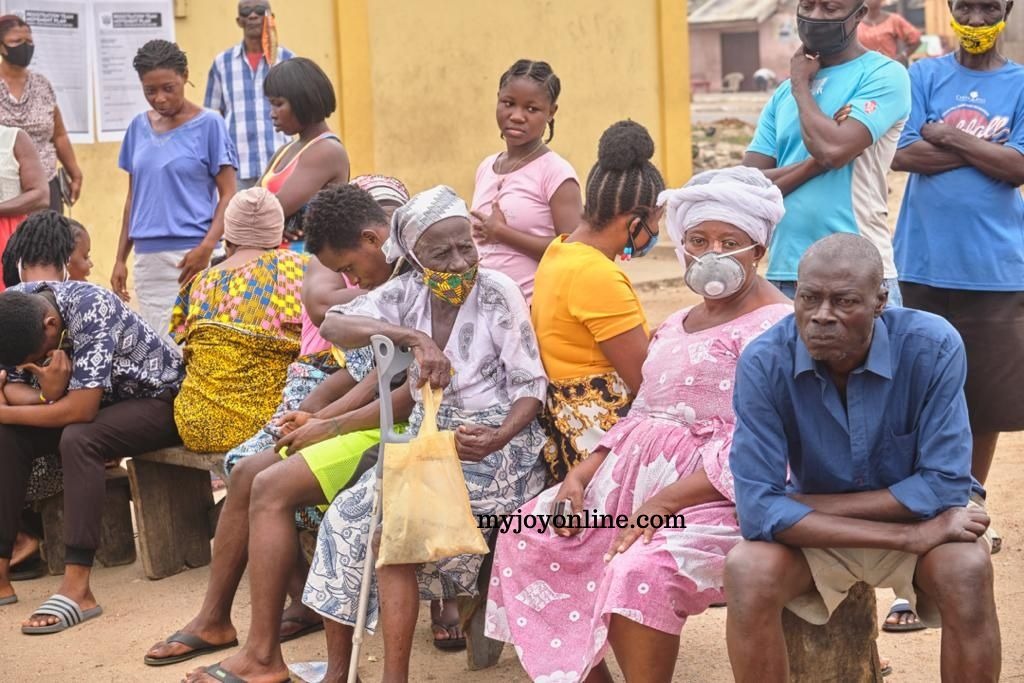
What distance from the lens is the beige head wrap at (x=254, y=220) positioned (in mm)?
5629

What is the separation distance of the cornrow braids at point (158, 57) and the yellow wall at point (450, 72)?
427cm

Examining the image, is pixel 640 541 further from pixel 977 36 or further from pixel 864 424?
pixel 977 36

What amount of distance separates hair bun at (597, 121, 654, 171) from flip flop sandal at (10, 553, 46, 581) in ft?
11.0

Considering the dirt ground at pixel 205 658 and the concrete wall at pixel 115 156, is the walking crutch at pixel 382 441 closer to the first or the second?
the dirt ground at pixel 205 658

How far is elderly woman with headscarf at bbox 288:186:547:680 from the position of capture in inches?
177

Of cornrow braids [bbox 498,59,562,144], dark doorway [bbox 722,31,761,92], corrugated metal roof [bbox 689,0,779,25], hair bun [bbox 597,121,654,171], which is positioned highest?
corrugated metal roof [bbox 689,0,779,25]

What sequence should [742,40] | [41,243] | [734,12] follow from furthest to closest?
[742,40] < [734,12] < [41,243]

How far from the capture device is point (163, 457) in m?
5.91

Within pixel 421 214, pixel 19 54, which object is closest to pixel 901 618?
pixel 421 214

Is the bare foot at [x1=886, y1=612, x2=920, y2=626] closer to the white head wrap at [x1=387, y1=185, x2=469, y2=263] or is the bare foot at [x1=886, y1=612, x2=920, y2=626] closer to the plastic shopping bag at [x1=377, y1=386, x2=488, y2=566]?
the plastic shopping bag at [x1=377, y1=386, x2=488, y2=566]

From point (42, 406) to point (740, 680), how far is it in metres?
3.32

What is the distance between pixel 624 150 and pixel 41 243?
9.00ft

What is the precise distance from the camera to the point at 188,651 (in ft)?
16.6

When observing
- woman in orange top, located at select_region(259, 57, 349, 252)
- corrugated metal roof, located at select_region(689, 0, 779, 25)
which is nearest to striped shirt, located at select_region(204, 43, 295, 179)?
woman in orange top, located at select_region(259, 57, 349, 252)
